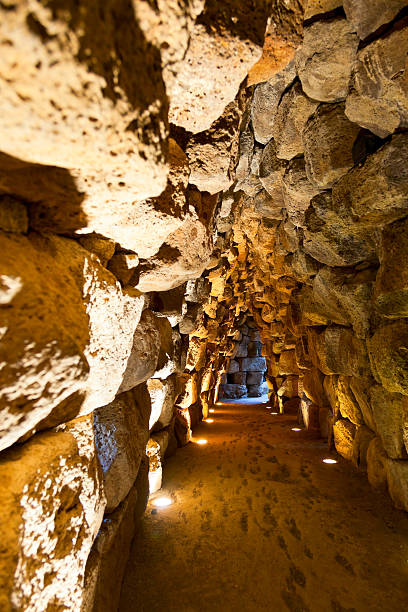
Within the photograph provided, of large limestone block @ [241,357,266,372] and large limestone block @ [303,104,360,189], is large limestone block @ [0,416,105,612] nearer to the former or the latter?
large limestone block @ [303,104,360,189]

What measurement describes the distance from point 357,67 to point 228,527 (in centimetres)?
398

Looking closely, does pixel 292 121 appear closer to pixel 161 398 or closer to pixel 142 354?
pixel 142 354

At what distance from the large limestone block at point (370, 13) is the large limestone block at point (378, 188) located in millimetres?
640

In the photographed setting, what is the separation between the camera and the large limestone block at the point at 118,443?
1.86 m

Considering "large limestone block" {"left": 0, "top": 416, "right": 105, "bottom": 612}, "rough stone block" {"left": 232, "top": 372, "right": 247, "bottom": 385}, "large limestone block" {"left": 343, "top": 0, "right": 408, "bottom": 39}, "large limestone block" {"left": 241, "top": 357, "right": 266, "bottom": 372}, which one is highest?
"large limestone block" {"left": 343, "top": 0, "right": 408, "bottom": 39}

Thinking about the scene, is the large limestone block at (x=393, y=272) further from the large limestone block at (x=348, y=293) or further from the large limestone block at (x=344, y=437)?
the large limestone block at (x=344, y=437)

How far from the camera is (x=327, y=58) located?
71.8 inches

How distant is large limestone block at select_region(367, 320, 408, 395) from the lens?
2.67 m

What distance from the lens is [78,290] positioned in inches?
41.8

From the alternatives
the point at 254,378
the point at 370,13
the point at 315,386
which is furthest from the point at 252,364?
the point at 370,13

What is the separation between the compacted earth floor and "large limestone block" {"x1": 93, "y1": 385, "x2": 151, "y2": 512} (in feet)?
3.05

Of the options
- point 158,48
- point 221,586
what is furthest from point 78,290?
point 221,586

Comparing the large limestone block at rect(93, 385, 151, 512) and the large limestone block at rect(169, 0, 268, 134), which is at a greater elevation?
the large limestone block at rect(169, 0, 268, 134)

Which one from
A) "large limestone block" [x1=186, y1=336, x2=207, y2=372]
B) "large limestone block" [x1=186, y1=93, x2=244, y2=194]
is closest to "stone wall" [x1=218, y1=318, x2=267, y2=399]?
"large limestone block" [x1=186, y1=336, x2=207, y2=372]
